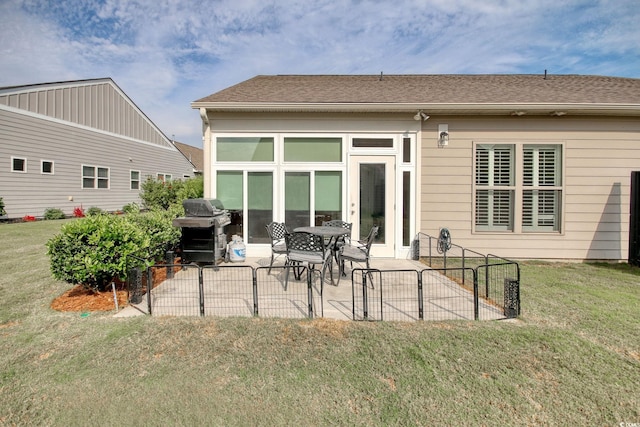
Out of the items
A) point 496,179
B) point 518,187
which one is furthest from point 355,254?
point 518,187

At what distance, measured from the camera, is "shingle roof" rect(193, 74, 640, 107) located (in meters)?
6.22

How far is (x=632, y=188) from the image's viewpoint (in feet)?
19.9

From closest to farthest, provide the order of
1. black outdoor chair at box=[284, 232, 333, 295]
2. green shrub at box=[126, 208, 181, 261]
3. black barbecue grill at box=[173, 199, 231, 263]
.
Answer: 1. black outdoor chair at box=[284, 232, 333, 295]
2. green shrub at box=[126, 208, 181, 261]
3. black barbecue grill at box=[173, 199, 231, 263]

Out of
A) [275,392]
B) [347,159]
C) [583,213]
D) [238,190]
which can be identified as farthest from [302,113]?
[583,213]

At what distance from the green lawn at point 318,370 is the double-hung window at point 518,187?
3.09 metres

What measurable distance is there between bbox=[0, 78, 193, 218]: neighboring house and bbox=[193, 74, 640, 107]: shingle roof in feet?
34.7

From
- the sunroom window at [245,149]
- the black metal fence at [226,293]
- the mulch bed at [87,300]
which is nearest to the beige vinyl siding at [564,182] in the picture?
the sunroom window at [245,149]

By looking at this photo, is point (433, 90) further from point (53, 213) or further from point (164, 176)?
point (164, 176)

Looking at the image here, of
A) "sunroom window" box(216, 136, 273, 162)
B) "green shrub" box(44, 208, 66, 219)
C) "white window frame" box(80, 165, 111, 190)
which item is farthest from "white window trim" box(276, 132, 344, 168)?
"white window frame" box(80, 165, 111, 190)

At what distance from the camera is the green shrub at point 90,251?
11.9 ft

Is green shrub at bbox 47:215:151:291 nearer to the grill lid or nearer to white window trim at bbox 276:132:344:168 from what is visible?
the grill lid

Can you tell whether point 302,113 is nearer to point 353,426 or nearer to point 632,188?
point 353,426

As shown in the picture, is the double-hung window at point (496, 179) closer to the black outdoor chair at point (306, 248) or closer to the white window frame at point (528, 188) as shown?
the white window frame at point (528, 188)

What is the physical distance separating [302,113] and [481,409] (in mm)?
5745
